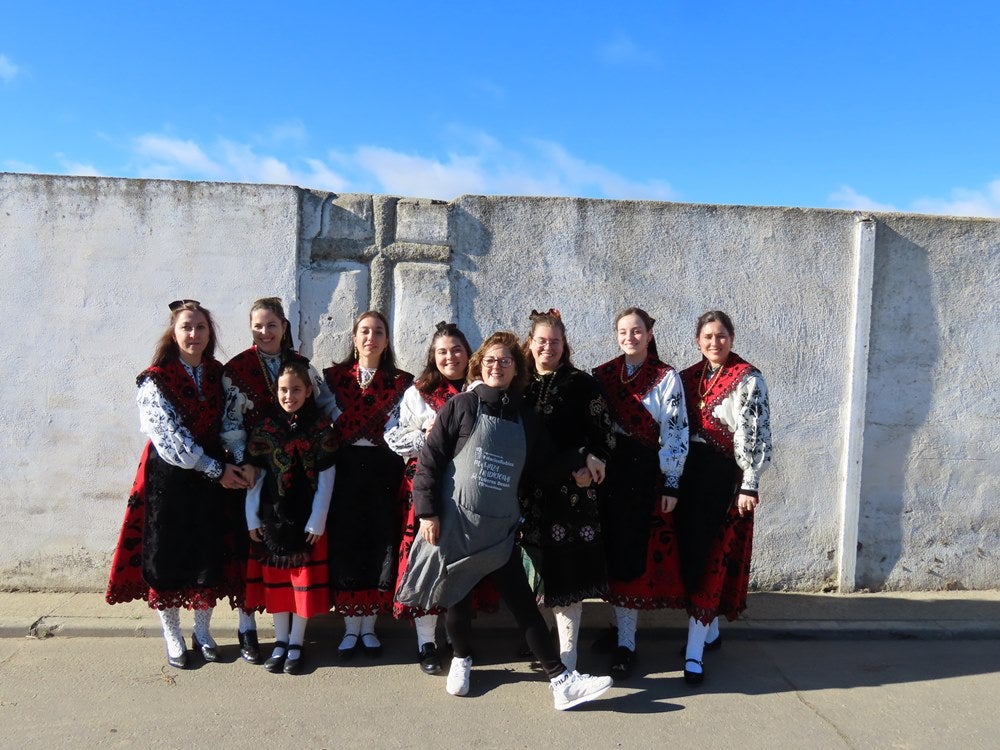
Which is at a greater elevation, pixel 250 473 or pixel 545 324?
pixel 545 324

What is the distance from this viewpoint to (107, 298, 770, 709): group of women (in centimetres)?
341

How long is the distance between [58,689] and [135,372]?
6.13ft

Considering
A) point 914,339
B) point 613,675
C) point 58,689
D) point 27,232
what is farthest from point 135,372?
point 914,339

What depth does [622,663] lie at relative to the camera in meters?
3.79

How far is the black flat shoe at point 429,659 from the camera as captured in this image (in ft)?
12.3

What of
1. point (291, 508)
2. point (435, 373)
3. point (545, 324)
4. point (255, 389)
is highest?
point (545, 324)

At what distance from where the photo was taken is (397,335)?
4.77m

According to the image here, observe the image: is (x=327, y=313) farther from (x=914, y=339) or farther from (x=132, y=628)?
(x=914, y=339)

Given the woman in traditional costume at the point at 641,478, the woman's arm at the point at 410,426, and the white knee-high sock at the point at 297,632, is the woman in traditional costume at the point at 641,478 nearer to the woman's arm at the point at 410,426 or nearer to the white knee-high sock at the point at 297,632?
the woman's arm at the point at 410,426

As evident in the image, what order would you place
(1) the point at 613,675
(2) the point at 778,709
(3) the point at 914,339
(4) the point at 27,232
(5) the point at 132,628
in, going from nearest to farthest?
(2) the point at 778,709 → (1) the point at 613,675 → (5) the point at 132,628 → (4) the point at 27,232 → (3) the point at 914,339

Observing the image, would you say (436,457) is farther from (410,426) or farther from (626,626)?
(626,626)

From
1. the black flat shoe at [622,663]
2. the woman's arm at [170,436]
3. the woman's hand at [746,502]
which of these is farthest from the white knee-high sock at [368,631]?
the woman's hand at [746,502]

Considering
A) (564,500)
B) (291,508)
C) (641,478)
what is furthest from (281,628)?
(641,478)

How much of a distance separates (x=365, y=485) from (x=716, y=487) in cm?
170
